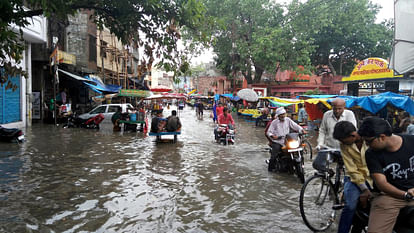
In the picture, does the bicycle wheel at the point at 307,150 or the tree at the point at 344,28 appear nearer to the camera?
the bicycle wheel at the point at 307,150

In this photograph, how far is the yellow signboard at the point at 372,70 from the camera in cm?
1633

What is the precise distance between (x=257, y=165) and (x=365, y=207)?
216 inches

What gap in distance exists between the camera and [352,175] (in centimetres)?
349

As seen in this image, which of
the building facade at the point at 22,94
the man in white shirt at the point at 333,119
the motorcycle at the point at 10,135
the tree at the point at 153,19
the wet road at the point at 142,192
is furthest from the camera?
the building facade at the point at 22,94

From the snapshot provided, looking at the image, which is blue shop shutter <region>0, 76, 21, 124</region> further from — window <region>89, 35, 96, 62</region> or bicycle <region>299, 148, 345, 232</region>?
bicycle <region>299, 148, 345, 232</region>

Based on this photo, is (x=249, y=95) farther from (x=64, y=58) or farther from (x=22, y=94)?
(x=22, y=94)

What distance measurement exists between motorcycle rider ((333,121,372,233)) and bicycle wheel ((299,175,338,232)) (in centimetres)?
73

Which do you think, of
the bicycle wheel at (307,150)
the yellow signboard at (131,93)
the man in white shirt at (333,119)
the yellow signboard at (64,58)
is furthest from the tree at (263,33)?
the man in white shirt at (333,119)

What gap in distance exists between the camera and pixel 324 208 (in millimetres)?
4637

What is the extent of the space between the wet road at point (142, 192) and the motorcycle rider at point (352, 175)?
111 cm

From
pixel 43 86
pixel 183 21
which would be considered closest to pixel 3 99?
pixel 43 86

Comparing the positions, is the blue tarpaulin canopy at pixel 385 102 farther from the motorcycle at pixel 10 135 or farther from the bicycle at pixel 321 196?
the motorcycle at pixel 10 135

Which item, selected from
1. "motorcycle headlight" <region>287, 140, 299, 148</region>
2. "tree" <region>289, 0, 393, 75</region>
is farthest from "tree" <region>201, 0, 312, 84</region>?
"motorcycle headlight" <region>287, 140, 299, 148</region>

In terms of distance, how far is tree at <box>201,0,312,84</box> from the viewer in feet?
99.3
